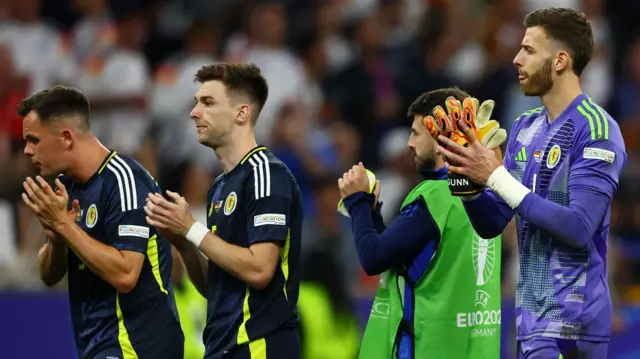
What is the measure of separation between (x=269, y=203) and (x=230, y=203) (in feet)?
0.84

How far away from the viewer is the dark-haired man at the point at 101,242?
645 centimetres

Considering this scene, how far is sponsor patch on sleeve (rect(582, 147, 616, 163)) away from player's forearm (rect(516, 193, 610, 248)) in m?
0.19

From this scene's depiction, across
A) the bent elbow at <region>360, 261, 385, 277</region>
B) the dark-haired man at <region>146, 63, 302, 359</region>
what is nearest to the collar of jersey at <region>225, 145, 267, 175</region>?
the dark-haired man at <region>146, 63, 302, 359</region>

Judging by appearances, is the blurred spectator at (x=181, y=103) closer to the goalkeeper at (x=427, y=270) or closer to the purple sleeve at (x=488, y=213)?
the goalkeeper at (x=427, y=270)

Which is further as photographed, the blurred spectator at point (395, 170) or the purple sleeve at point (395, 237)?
the blurred spectator at point (395, 170)

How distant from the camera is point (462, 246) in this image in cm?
655

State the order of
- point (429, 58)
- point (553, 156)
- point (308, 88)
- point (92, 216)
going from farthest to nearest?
point (429, 58) < point (308, 88) < point (92, 216) < point (553, 156)

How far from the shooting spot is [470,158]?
564cm

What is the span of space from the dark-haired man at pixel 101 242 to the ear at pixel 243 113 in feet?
2.21

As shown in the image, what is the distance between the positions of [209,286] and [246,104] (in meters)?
1.05

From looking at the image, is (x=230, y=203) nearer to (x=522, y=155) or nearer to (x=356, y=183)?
(x=356, y=183)

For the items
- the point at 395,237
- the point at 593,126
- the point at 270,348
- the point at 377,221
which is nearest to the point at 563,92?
the point at 593,126

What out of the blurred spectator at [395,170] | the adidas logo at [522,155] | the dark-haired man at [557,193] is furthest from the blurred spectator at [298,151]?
the dark-haired man at [557,193]

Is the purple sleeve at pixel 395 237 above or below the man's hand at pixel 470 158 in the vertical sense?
below
